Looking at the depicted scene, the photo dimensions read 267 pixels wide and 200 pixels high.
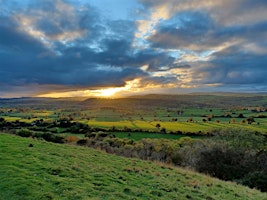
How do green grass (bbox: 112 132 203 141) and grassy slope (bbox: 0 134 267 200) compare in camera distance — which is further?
green grass (bbox: 112 132 203 141)

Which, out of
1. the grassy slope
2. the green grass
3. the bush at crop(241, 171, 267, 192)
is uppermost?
the grassy slope

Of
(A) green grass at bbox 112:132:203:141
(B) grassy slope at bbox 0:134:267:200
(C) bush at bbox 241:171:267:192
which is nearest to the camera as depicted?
(B) grassy slope at bbox 0:134:267:200

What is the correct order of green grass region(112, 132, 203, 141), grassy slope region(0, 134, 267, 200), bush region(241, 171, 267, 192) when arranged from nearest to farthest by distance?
1. grassy slope region(0, 134, 267, 200)
2. bush region(241, 171, 267, 192)
3. green grass region(112, 132, 203, 141)

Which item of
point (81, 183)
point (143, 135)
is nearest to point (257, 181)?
point (81, 183)

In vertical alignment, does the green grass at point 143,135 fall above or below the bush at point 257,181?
below

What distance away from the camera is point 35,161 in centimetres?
1797

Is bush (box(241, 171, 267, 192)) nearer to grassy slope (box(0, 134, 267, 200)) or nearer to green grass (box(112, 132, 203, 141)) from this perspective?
grassy slope (box(0, 134, 267, 200))

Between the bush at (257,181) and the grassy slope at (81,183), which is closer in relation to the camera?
the grassy slope at (81,183)

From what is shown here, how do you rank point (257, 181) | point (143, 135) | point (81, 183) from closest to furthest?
1. point (81, 183)
2. point (257, 181)
3. point (143, 135)

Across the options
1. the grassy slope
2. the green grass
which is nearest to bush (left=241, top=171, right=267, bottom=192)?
the grassy slope

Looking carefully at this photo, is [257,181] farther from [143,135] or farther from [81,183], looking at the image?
[143,135]

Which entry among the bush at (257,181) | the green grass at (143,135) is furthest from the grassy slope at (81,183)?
the green grass at (143,135)

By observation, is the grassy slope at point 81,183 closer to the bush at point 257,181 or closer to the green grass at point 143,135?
the bush at point 257,181

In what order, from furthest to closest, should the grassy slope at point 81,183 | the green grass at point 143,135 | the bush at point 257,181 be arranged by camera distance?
the green grass at point 143,135 → the bush at point 257,181 → the grassy slope at point 81,183
